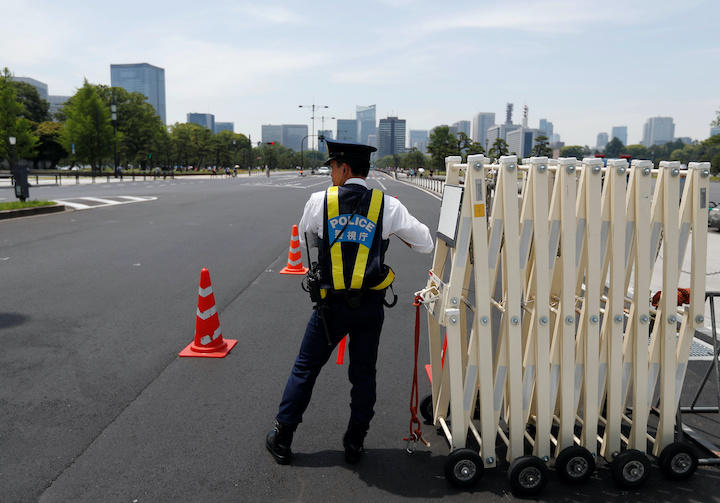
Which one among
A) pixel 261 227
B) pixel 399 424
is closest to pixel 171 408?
pixel 399 424

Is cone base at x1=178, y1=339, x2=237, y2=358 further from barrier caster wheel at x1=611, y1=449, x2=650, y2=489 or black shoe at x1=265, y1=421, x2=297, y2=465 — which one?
barrier caster wheel at x1=611, y1=449, x2=650, y2=489

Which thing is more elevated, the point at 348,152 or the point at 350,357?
the point at 348,152

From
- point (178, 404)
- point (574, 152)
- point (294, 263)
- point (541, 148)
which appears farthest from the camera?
point (574, 152)

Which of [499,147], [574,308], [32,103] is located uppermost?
[32,103]

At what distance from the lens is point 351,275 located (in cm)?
315

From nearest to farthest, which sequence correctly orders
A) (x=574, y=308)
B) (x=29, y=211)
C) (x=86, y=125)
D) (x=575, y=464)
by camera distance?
1. (x=574, y=308)
2. (x=575, y=464)
3. (x=29, y=211)
4. (x=86, y=125)

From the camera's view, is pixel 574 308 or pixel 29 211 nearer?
pixel 574 308

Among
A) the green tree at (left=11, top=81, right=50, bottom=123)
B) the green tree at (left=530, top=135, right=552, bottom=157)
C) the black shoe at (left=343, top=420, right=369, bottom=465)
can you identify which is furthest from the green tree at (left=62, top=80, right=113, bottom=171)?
the black shoe at (left=343, top=420, right=369, bottom=465)

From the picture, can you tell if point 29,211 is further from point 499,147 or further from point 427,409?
point 499,147

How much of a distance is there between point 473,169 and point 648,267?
112 centimetres

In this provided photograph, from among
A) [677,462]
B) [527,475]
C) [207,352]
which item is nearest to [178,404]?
[207,352]

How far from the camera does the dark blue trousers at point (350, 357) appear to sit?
3.25m

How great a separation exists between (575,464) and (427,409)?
112 cm

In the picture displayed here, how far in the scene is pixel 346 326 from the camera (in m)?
3.25
